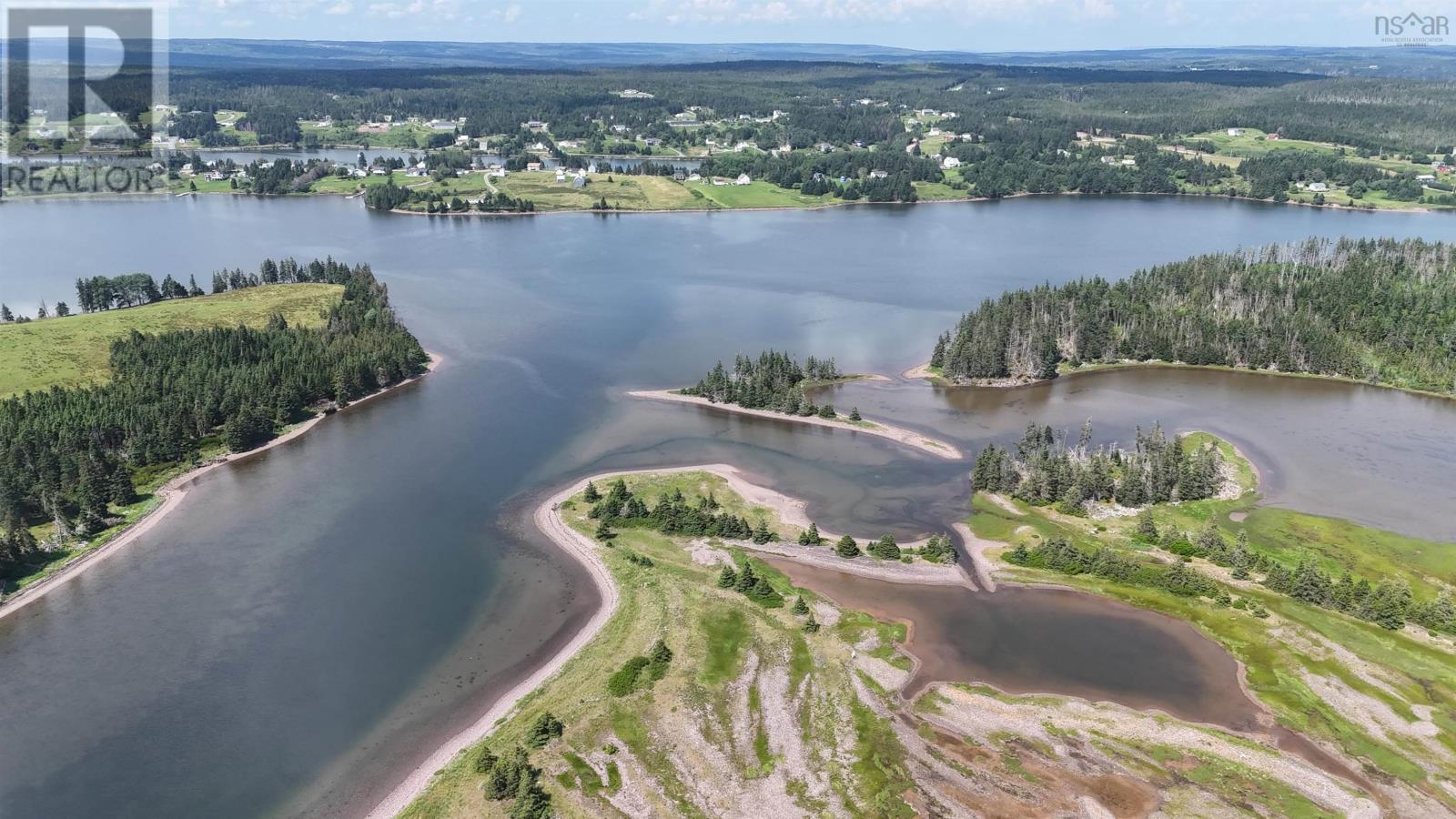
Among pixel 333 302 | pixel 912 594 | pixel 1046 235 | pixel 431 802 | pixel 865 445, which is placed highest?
pixel 1046 235

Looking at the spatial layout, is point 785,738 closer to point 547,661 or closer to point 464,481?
point 547,661

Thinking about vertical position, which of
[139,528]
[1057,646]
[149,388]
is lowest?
[1057,646]

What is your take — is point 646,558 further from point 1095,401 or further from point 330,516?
point 1095,401

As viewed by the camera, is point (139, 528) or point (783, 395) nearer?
point (139, 528)

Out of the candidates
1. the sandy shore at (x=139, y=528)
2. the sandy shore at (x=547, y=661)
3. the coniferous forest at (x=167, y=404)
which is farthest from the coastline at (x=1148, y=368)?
the sandy shore at (x=139, y=528)

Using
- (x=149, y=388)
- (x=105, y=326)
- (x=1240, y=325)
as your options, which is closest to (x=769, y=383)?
(x=1240, y=325)

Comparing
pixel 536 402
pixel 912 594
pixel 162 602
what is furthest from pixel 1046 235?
pixel 162 602
